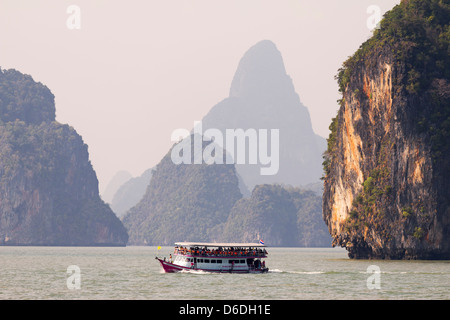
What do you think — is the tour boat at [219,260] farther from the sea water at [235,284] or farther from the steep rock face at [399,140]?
the steep rock face at [399,140]

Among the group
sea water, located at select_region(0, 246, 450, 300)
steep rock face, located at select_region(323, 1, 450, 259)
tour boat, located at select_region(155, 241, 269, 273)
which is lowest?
sea water, located at select_region(0, 246, 450, 300)

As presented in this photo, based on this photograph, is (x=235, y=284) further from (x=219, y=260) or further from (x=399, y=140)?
(x=399, y=140)

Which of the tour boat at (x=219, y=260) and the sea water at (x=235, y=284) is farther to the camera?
the tour boat at (x=219, y=260)

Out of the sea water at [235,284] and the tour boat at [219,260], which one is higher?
the tour boat at [219,260]

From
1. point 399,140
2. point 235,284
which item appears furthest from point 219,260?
point 399,140

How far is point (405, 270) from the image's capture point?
77.4 metres

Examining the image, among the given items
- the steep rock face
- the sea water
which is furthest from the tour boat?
the steep rock face

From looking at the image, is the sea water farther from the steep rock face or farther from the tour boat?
the steep rock face

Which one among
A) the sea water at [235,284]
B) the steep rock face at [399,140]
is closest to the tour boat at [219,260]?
the sea water at [235,284]

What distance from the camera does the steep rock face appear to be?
9388 centimetres

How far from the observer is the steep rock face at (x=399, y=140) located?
→ 93875mm

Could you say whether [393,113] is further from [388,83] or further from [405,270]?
[405,270]
